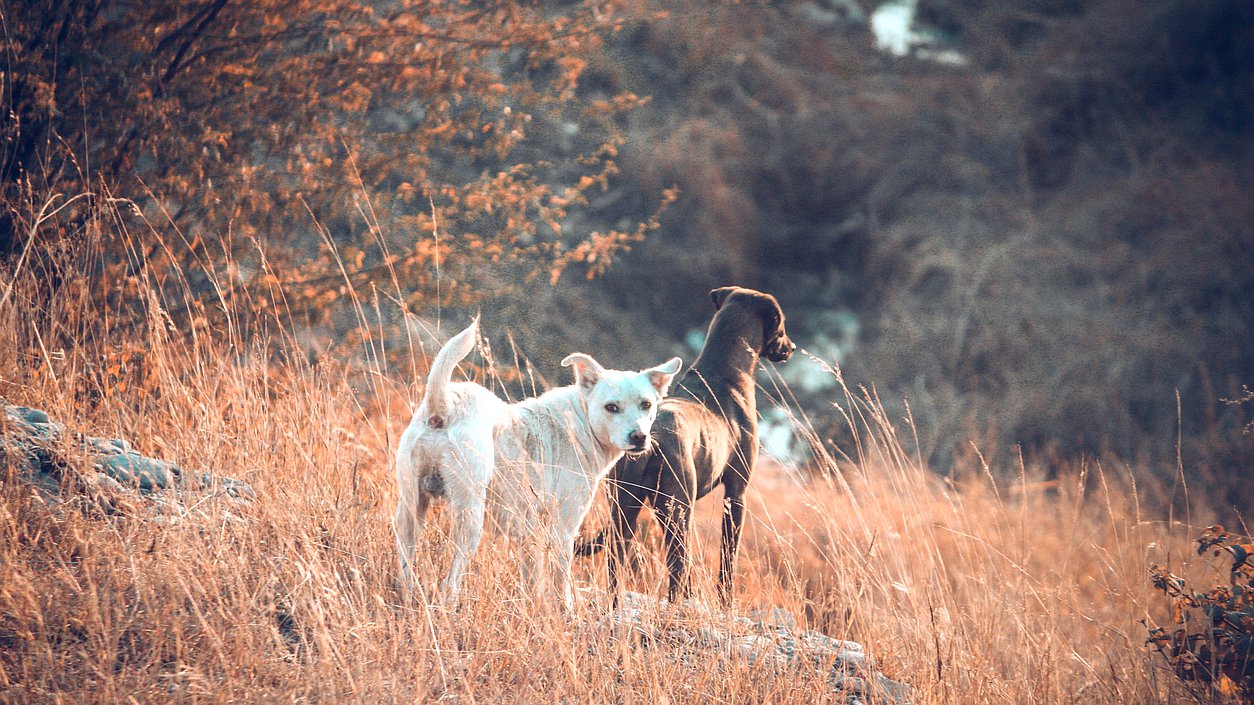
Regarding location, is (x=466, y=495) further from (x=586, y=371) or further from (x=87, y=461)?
(x=87, y=461)

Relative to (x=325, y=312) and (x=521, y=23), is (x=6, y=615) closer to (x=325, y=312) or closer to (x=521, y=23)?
(x=325, y=312)

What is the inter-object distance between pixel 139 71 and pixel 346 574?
343cm

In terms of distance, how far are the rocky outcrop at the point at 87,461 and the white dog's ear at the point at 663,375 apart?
1675 mm

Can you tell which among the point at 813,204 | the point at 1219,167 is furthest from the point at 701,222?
the point at 1219,167

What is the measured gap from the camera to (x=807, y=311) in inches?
706

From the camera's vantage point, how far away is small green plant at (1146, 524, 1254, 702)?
10.2ft

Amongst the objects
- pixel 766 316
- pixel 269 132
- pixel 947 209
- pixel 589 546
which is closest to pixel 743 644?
pixel 589 546

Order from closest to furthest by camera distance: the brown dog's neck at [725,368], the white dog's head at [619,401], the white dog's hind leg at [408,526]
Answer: the white dog's hind leg at [408,526] < the white dog's head at [619,401] < the brown dog's neck at [725,368]

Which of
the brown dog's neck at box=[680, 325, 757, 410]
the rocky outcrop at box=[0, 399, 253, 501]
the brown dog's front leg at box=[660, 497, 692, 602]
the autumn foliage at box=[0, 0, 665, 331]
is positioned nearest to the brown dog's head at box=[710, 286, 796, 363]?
the brown dog's neck at box=[680, 325, 757, 410]

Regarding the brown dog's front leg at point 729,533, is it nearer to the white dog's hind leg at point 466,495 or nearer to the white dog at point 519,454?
the white dog at point 519,454

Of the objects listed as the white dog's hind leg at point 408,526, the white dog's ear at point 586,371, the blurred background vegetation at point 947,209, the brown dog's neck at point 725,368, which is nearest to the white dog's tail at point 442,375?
the white dog's hind leg at point 408,526

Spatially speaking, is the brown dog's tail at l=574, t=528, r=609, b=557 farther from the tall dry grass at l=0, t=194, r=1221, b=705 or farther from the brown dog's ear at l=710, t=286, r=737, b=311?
the brown dog's ear at l=710, t=286, r=737, b=311

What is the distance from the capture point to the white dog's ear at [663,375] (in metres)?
4.13

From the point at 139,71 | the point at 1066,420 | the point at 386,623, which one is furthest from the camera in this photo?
the point at 1066,420
